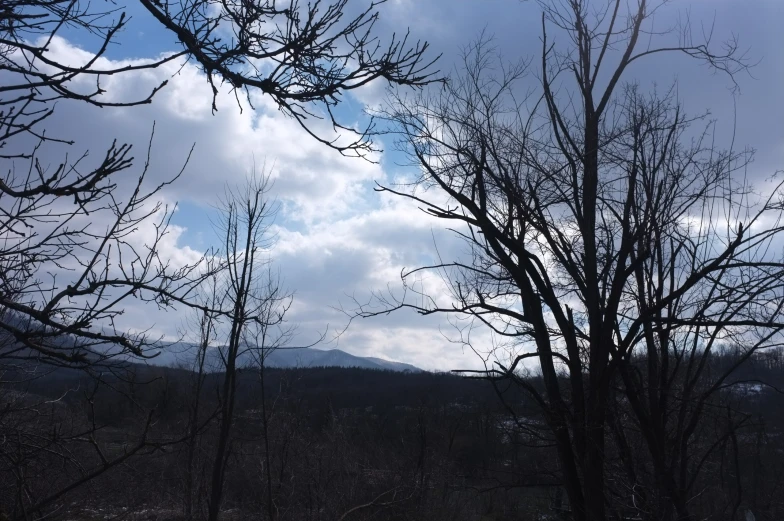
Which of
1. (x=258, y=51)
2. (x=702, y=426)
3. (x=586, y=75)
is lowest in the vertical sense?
(x=702, y=426)

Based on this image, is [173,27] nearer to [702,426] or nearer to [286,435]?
[702,426]

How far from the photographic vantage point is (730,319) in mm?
8156

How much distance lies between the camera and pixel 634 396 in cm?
909

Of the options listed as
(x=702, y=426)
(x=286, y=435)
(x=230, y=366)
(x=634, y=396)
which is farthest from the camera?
(x=286, y=435)

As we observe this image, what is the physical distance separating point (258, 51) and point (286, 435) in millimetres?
17819

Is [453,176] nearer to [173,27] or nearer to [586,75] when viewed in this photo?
[586,75]

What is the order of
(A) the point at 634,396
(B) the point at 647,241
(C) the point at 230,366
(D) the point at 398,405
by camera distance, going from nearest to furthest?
(B) the point at 647,241
(A) the point at 634,396
(C) the point at 230,366
(D) the point at 398,405

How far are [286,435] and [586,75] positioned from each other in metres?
14.8

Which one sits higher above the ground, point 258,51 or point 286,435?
point 258,51

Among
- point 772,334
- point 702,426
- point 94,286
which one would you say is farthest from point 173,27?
point 702,426

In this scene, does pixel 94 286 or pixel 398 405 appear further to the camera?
pixel 398 405

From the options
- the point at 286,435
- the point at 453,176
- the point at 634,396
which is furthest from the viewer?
the point at 286,435

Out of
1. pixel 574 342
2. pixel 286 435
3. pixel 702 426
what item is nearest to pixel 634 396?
pixel 574 342

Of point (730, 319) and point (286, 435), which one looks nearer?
point (730, 319)
